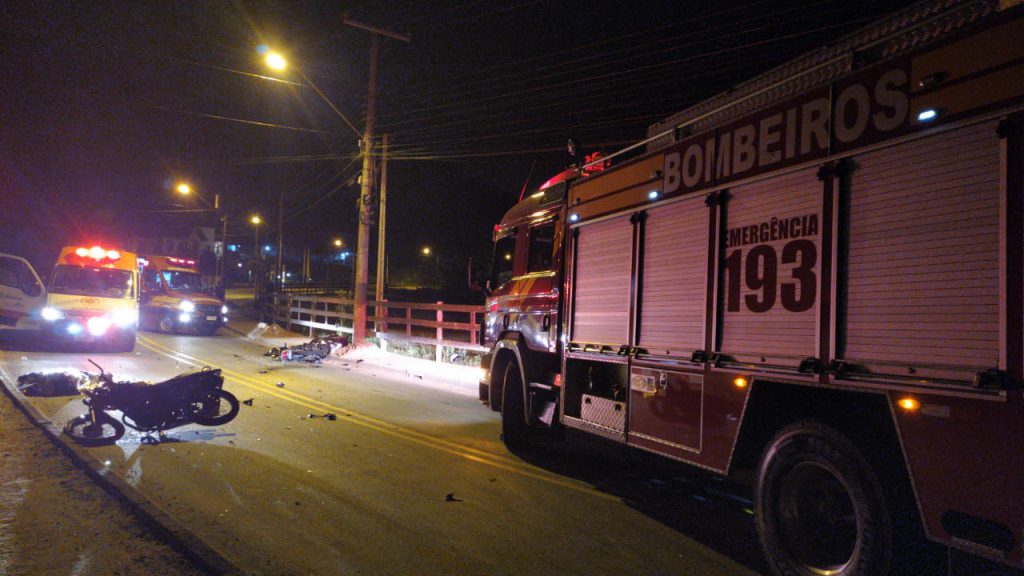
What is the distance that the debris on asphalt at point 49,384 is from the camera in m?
9.45

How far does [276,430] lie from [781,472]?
6.28 m

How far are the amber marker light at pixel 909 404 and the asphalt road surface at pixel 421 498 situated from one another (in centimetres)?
162

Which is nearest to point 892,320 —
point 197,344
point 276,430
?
point 276,430

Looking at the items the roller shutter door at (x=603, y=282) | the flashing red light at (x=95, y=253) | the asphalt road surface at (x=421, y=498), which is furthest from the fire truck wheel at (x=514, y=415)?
the flashing red light at (x=95, y=253)

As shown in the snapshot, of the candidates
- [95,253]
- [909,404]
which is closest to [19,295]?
[95,253]

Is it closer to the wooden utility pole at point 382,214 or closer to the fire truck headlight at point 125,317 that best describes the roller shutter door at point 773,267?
the wooden utility pole at point 382,214

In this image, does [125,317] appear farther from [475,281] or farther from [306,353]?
[475,281]

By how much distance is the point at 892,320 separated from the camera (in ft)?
11.4

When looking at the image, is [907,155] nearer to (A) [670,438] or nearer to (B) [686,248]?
(B) [686,248]

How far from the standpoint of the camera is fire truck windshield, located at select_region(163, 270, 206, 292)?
23.8m

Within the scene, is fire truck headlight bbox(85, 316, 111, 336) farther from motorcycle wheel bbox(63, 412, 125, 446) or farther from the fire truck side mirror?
the fire truck side mirror

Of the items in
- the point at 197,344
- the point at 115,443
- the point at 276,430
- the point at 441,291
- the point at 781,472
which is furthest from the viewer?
the point at 441,291

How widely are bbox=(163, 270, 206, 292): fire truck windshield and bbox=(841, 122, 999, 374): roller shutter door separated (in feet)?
79.7

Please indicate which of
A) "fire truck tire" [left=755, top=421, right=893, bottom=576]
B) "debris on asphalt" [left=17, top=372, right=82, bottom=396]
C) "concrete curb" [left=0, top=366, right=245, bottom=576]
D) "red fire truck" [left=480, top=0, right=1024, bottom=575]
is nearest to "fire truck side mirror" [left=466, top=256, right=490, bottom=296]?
"red fire truck" [left=480, top=0, right=1024, bottom=575]
